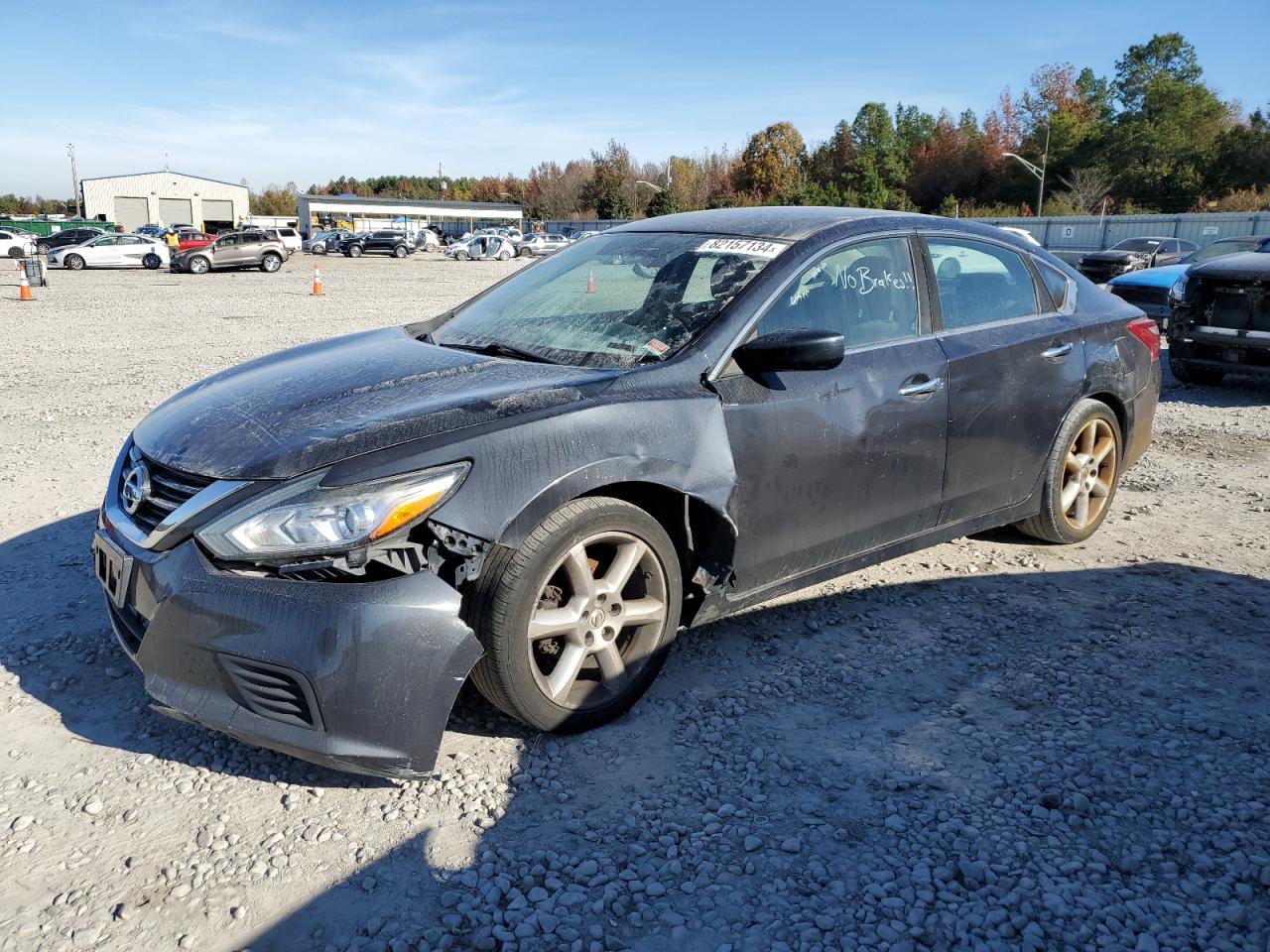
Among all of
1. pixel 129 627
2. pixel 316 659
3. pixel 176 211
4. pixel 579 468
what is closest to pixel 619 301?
pixel 579 468

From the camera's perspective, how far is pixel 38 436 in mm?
7258

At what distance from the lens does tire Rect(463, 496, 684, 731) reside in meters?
2.85

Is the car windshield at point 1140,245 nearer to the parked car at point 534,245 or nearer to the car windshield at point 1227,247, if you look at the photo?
the car windshield at point 1227,247

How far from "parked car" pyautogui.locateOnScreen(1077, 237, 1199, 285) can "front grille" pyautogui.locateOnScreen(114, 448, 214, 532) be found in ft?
73.8

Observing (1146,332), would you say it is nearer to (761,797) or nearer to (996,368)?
(996,368)

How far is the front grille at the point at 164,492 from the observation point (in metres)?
2.91

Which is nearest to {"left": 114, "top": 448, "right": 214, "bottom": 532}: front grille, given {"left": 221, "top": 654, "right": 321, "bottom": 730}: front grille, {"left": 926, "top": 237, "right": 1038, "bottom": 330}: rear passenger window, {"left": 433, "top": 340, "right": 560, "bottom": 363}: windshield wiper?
{"left": 221, "top": 654, "right": 321, "bottom": 730}: front grille

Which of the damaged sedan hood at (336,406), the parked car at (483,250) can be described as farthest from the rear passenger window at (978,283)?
the parked car at (483,250)

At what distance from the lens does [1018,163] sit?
76.0m

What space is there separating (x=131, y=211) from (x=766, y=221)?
337 ft

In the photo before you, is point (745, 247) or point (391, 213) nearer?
point (745, 247)

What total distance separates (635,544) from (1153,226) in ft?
129

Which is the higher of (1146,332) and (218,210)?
(218,210)

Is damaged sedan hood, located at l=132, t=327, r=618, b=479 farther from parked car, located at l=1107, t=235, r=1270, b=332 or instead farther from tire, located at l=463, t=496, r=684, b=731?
parked car, located at l=1107, t=235, r=1270, b=332
